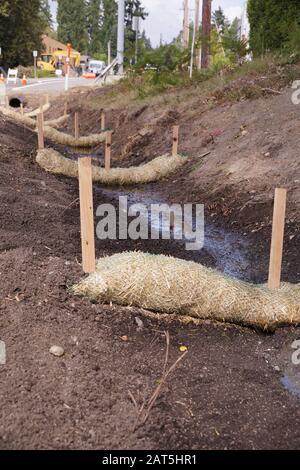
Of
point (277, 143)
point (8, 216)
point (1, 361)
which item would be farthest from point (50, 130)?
point (1, 361)

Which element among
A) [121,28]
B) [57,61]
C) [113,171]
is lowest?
[113,171]

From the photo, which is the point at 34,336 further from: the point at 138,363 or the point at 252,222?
the point at 252,222

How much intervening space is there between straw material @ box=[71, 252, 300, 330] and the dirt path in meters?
0.13

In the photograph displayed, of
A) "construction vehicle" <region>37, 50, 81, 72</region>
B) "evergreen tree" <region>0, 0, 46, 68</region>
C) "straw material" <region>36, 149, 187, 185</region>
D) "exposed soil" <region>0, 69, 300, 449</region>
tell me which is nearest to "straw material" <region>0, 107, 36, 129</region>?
"straw material" <region>36, 149, 187, 185</region>

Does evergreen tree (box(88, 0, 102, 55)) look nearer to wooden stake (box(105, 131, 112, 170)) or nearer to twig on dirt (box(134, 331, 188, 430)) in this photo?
→ wooden stake (box(105, 131, 112, 170))

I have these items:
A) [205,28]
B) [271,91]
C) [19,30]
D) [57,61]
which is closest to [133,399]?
[271,91]

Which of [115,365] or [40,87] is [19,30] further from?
[115,365]

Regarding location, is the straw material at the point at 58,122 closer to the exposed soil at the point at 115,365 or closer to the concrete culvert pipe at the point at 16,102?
the concrete culvert pipe at the point at 16,102

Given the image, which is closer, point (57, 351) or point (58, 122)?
point (57, 351)

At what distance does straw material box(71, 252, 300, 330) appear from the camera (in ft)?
15.0

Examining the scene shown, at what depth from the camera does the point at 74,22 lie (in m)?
110

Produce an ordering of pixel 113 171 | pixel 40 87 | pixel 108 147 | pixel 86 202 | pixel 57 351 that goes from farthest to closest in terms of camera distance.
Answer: pixel 40 87 → pixel 113 171 → pixel 108 147 → pixel 86 202 → pixel 57 351

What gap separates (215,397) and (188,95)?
14.8m

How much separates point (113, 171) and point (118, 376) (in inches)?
332
